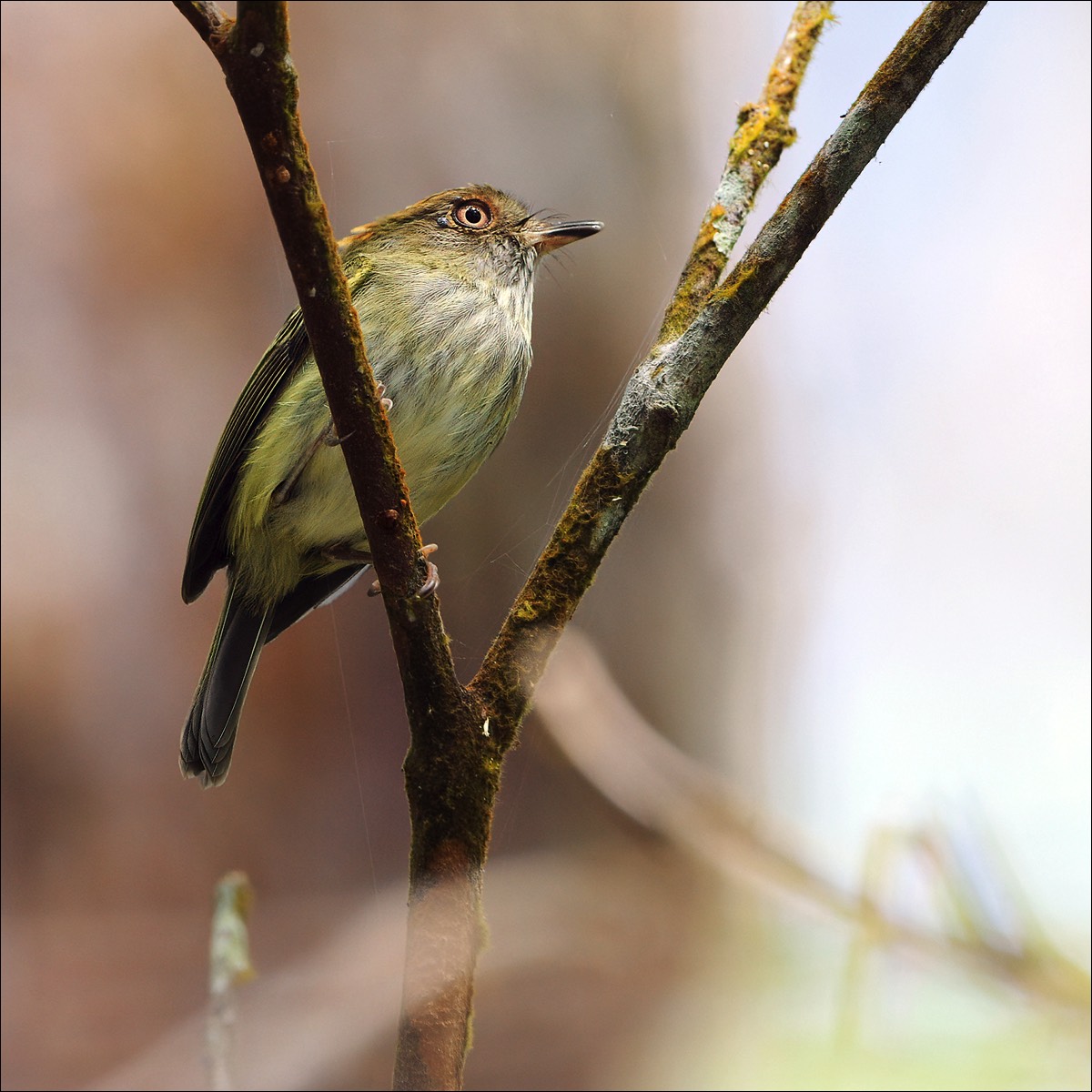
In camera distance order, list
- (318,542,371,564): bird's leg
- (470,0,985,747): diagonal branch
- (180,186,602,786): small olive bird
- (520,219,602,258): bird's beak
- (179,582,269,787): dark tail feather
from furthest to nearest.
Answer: (520,219,602,258): bird's beak
(318,542,371,564): bird's leg
(179,582,269,787): dark tail feather
(180,186,602,786): small olive bird
(470,0,985,747): diagonal branch

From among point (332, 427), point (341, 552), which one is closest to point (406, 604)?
point (332, 427)

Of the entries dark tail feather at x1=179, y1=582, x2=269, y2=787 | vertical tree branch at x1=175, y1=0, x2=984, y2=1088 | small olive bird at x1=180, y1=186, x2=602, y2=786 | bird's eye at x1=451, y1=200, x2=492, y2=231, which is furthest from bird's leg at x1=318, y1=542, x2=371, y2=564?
vertical tree branch at x1=175, y1=0, x2=984, y2=1088

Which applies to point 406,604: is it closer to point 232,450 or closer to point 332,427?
point 332,427

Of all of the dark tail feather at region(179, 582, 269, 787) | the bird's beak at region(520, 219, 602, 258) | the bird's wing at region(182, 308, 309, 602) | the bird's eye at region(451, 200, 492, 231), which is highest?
the bird's eye at region(451, 200, 492, 231)

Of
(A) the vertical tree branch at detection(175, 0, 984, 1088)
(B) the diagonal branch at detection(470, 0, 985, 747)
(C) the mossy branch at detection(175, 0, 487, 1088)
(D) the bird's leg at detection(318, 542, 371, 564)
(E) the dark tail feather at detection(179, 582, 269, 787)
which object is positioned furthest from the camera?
(D) the bird's leg at detection(318, 542, 371, 564)

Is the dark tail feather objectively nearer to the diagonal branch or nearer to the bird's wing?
the bird's wing

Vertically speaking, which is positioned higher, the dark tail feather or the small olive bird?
the small olive bird

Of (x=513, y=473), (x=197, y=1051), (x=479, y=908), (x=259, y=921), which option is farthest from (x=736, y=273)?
(x=259, y=921)
